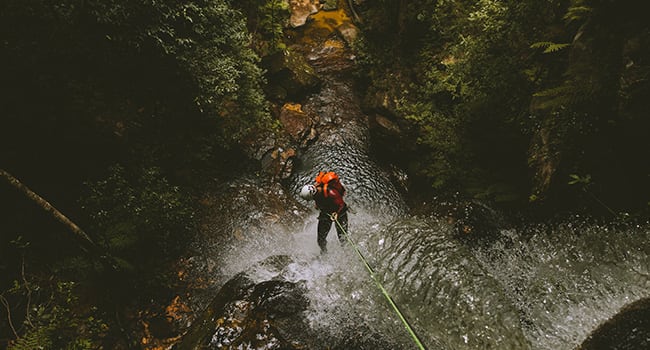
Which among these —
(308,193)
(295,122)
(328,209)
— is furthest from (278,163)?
(308,193)

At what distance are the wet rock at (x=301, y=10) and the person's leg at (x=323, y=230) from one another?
986 centimetres

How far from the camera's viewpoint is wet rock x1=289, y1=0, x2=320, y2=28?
13227mm

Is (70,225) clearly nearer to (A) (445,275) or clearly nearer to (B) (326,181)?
(B) (326,181)

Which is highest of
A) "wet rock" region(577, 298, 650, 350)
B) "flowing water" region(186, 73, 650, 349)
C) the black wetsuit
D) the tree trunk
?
the tree trunk

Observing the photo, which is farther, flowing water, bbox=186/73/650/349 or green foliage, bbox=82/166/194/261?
green foliage, bbox=82/166/194/261

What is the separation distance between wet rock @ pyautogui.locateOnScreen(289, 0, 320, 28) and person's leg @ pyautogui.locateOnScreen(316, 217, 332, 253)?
9858mm

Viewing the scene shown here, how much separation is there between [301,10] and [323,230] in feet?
35.6

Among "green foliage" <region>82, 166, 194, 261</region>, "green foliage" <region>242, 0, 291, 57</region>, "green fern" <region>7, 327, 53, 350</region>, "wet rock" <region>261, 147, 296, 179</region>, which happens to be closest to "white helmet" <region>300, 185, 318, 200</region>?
"green foliage" <region>82, 166, 194, 261</region>

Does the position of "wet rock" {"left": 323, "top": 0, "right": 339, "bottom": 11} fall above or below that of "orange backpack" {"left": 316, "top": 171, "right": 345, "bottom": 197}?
above

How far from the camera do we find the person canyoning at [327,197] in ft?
19.5

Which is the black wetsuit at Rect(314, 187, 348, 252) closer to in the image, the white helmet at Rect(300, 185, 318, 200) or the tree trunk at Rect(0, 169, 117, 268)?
the white helmet at Rect(300, 185, 318, 200)

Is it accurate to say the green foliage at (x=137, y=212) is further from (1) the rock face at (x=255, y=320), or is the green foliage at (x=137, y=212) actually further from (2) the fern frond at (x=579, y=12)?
(2) the fern frond at (x=579, y=12)

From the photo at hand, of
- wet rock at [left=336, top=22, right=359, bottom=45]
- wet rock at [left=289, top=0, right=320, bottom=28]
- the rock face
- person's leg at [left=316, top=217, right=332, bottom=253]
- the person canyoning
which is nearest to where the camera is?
the rock face

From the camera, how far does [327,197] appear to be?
609 centimetres
